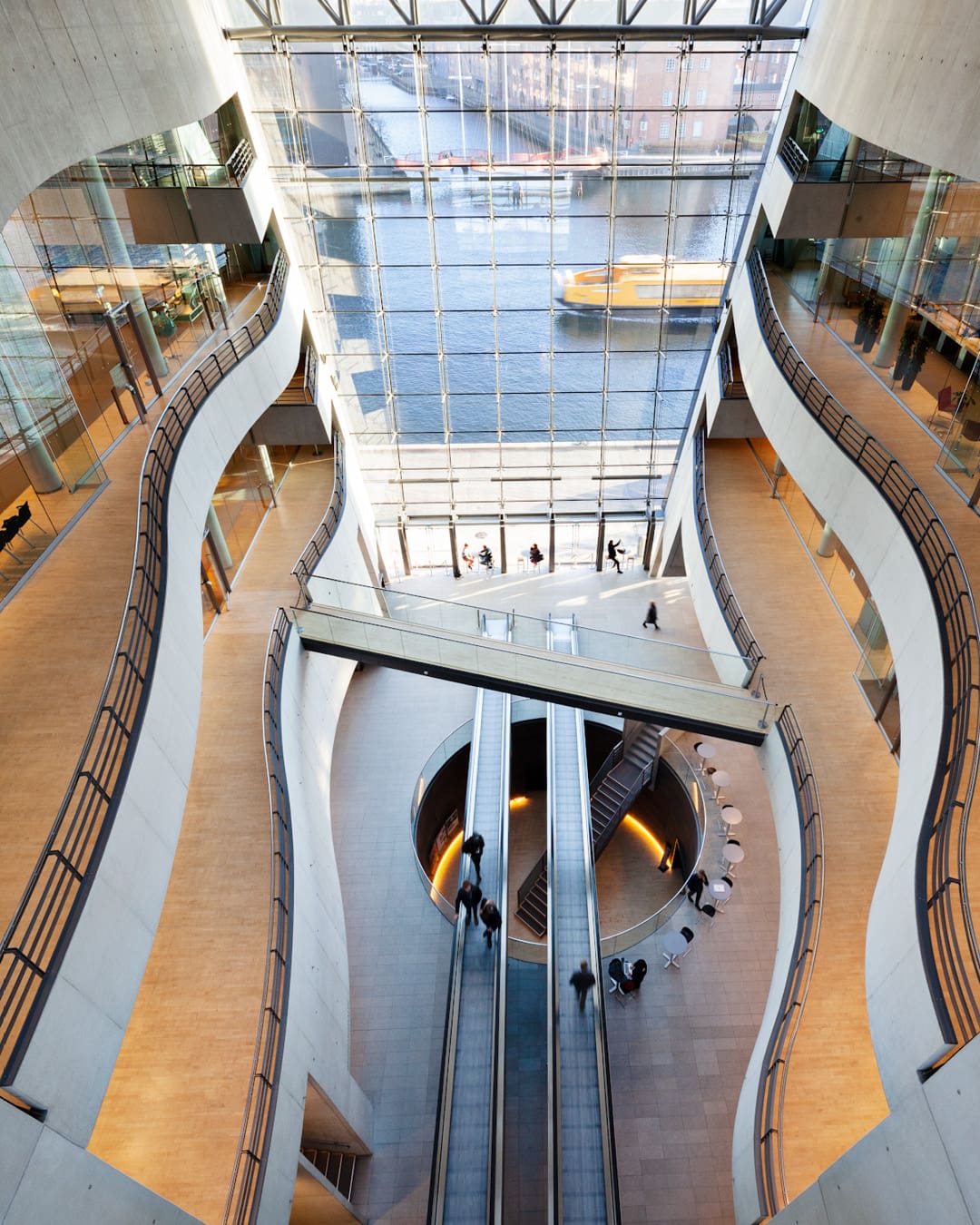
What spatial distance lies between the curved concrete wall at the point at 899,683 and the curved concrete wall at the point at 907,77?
11.8ft

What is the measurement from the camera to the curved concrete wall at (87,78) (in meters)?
6.98

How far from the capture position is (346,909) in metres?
13.6

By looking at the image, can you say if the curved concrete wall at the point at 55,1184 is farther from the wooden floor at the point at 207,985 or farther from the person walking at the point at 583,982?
the person walking at the point at 583,982

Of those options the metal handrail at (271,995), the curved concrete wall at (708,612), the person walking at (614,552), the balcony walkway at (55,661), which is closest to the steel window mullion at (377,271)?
the person walking at (614,552)

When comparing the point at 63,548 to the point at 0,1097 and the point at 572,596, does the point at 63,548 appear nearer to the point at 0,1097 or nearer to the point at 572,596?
the point at 0,1097

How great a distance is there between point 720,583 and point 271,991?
10.2 meters

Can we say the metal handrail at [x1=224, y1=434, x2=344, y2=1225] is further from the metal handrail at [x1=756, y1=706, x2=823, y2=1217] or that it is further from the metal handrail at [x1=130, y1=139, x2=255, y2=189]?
the metal handrail at [x1=130, y1=139, x2=255, y2=189]

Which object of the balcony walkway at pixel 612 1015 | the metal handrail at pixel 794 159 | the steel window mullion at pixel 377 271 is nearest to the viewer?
the balcony walkway at pixel 612 1015

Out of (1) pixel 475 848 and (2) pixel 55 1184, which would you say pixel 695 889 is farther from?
(2) pixel 55 1184

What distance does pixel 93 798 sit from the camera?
19.9 feet

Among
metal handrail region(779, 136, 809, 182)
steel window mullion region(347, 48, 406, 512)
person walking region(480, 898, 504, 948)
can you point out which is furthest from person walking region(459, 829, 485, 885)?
metal handrail region(779, 136, 809, 182)

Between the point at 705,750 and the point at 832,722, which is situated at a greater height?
the point at 705,750

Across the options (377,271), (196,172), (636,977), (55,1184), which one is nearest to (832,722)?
(636,977)

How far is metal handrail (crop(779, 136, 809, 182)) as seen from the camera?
1247 centimetres
